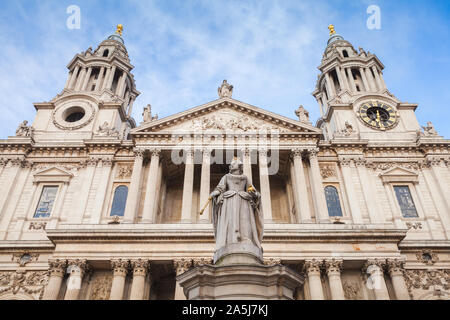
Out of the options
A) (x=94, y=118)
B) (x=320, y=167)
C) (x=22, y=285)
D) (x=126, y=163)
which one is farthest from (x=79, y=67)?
(x=320, y=167)

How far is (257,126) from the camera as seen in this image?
1175 inches

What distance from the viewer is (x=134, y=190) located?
26.2 m

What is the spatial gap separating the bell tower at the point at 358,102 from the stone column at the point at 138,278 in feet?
62.1

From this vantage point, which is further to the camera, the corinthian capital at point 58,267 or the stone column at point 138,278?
the corinthian capital at point 58,267

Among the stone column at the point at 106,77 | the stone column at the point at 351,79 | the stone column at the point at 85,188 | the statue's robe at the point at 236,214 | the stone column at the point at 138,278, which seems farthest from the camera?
the stone column at the point at 351,79

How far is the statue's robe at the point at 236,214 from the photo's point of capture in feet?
29.8

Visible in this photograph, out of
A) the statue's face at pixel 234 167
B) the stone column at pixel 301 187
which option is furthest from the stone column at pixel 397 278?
the statue's face at pixel 234 167

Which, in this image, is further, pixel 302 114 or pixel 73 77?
pixel 73 77

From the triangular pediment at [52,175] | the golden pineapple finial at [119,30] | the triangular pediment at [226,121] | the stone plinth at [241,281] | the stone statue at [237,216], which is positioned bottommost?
the stone plinth at [241,281]

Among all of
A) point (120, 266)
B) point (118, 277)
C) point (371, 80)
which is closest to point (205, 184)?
point (120, 266)

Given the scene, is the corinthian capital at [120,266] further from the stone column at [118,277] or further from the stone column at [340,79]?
the stone column at [340,79]

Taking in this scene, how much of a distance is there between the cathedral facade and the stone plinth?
37.7ft

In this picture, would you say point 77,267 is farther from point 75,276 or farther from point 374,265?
point 374,265

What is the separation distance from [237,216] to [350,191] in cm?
2000
